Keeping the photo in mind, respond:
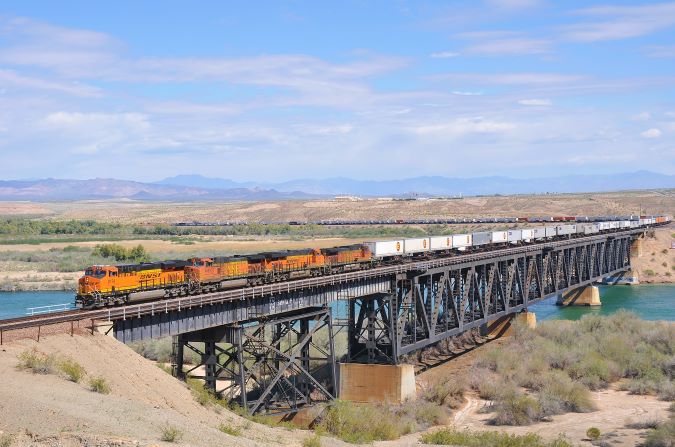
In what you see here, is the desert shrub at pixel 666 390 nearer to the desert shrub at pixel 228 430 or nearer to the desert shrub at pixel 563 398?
the desert shrub at pixel 563 398

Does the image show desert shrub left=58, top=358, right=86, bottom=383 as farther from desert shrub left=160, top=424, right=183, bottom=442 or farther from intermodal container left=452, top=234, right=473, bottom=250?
intermodal container left=452, top=234, right=473, bottom=250

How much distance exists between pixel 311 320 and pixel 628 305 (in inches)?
2140

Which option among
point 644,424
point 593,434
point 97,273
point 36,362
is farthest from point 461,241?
point 36,362

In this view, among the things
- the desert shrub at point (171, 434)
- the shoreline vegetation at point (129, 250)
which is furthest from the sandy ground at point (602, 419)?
the shoreline vegetation at point (129, 250)

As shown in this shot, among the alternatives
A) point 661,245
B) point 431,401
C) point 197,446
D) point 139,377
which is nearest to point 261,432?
point 139,377

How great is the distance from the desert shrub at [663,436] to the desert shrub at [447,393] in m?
13.1

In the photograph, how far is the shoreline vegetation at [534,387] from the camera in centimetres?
3781

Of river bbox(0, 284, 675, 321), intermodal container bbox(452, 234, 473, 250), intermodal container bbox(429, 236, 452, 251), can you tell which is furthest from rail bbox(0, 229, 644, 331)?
river bbox(0, 284, 675, 321)

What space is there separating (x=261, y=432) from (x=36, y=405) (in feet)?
31.1

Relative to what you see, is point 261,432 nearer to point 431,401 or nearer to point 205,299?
point 205,299

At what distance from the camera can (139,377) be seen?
30.9 metres

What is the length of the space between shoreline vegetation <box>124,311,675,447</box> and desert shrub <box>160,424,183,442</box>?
7.30 m

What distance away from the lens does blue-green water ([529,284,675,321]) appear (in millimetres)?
87944

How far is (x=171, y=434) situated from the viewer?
968 inches
